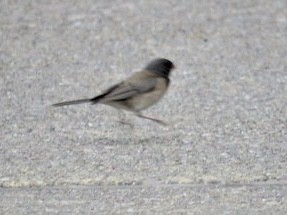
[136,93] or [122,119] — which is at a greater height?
[136,93]

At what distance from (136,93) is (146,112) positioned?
81 cm

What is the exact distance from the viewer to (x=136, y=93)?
8953 millimetres

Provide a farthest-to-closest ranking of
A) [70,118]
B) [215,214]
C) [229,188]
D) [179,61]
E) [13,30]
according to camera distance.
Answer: [13,30], [179,61], [70,118], [229,188], [215,214]

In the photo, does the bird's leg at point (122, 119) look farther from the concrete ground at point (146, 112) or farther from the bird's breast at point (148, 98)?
the bird's breast at point (148, 98)

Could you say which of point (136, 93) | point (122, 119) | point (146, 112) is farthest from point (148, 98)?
point (146, 112)

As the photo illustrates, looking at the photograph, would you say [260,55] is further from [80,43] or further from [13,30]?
[13,30]

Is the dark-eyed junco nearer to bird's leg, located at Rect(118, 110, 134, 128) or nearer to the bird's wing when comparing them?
the bird's wing

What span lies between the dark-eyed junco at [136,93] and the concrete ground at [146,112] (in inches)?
10.9

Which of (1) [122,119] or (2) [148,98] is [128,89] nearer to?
(2) [148,98]

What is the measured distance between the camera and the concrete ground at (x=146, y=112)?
7.62 metres

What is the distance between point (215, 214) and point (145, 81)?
2.20 m

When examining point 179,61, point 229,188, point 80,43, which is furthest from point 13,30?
point 229,188

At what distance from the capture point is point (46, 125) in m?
9.30

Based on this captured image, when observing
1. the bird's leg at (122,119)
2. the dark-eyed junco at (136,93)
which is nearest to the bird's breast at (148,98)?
the dark-eyed junco at (136,93)
